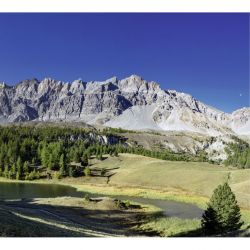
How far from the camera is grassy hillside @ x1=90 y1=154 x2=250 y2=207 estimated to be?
115475mm

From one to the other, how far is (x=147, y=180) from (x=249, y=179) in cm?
3850

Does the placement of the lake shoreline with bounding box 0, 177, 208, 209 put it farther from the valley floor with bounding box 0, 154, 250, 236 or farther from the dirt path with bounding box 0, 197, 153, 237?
the dirt path with bounding box 0, 197, 153, 237

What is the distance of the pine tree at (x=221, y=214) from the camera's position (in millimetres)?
60281

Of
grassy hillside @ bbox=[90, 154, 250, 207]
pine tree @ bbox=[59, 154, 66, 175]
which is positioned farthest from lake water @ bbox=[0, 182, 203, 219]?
pine tree @ bbox=[59, 154, 66, 175]

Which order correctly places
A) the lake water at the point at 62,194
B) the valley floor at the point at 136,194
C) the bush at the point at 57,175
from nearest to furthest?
1. the valley floor at the point at 136,194
2. the lake water at the point at 62,194
3. the bush at the point at 57,175

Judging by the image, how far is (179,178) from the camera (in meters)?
138

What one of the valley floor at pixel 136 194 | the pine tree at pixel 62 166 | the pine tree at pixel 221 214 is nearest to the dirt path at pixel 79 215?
the valley floor at pixel 136 194

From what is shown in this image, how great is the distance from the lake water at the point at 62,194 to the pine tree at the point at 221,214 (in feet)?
60.6

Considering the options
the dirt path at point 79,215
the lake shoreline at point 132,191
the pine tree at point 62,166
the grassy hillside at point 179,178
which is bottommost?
the dirt path at point 79,215

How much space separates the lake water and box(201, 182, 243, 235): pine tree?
18.5 m
